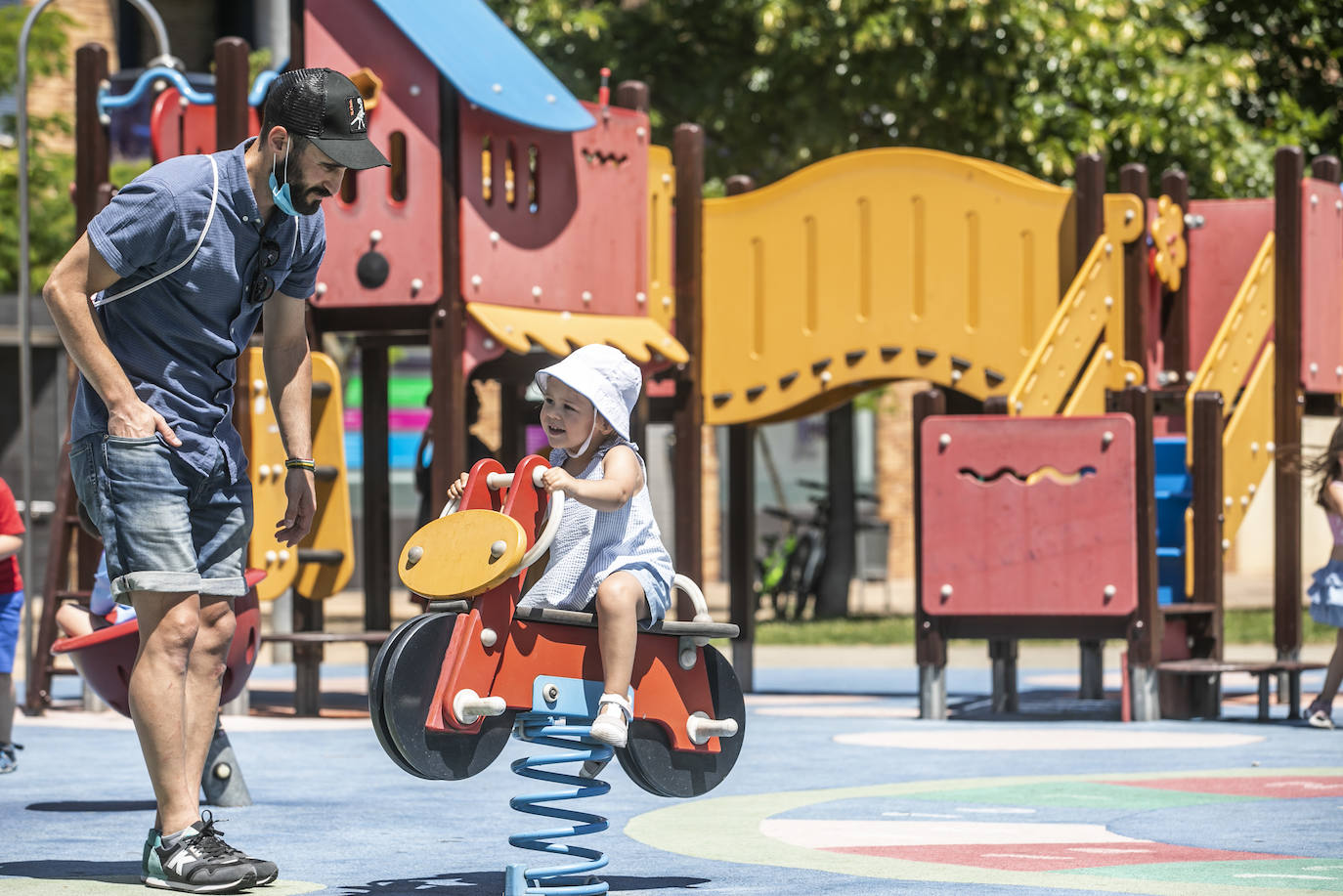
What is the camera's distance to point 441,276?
10883 millimetres

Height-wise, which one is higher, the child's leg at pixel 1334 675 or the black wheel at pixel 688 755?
the black wheel at pixel 688 755

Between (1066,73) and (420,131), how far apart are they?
10290mm

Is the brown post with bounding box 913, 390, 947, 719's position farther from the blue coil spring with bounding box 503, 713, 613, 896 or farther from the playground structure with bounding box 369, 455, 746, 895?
the blue coil spring with bounding box 503, 713, 613, 896

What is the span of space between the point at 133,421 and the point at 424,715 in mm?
992

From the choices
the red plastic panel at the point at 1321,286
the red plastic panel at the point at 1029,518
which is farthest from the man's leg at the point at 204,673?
the red plastic panel at the point at 1321,286

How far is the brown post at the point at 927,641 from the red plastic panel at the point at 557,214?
2145 millimetres

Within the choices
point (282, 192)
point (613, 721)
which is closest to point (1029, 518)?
point (613, 721)

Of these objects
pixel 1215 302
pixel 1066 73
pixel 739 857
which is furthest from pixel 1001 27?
pixel 739 857

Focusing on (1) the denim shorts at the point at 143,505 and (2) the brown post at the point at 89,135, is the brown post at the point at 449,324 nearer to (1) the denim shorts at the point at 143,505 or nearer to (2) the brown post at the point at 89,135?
(2) the brown post at the point at 89,135

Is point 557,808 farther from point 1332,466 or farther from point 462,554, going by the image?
point 1332,466

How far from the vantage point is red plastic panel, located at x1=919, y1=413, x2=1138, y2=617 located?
10.6 m

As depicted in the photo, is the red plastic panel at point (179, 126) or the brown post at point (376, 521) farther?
the brown post at point (376, 521)

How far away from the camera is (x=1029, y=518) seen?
35.0 feet

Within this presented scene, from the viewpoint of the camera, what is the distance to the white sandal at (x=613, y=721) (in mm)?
4809
